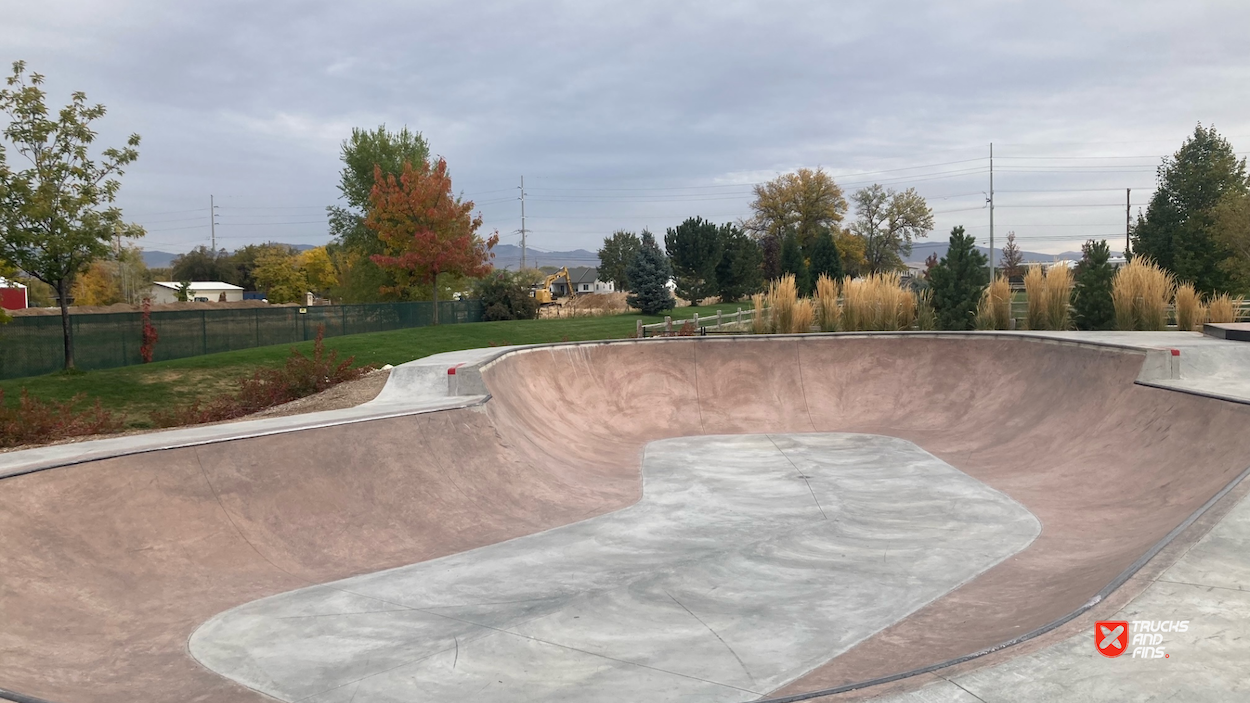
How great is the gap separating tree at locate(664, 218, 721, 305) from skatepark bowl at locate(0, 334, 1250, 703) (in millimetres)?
38310

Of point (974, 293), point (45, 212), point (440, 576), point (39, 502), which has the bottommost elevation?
point (440, 576)

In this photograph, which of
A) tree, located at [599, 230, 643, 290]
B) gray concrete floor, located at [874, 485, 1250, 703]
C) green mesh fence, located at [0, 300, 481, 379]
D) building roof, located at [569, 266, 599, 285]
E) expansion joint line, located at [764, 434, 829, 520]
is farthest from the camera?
building roof, located at [569, 266, 599, 285]

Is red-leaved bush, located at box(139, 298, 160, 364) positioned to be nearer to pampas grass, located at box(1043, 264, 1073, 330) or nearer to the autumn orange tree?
the autumn orange tree

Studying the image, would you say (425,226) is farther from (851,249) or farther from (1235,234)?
(851,249)

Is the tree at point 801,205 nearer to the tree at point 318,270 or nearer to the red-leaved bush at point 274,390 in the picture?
the tree at point 318,270

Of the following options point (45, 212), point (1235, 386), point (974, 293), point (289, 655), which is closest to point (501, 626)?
point (289, 655)

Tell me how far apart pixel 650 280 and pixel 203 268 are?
7536cm

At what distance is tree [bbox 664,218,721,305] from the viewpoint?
161 ft

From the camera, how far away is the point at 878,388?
541 inches

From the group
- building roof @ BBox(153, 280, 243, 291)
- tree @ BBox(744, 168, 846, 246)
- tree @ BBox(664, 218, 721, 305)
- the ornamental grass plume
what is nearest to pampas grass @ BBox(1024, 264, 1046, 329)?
the ornamental grass plume

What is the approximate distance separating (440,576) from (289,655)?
62.2 inches

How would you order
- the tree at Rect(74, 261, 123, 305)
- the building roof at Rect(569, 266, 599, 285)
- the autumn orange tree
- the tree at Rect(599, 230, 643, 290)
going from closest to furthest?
the autumn orange tree → the tree at Rect(74, 261, 123, 305) → the tree at Rect(599, 230, 643, 290) → the building roof at Rect(569, 266, 599, 285)

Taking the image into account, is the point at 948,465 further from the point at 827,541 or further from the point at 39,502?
the point at 39,502

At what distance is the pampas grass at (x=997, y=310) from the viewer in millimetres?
17297
